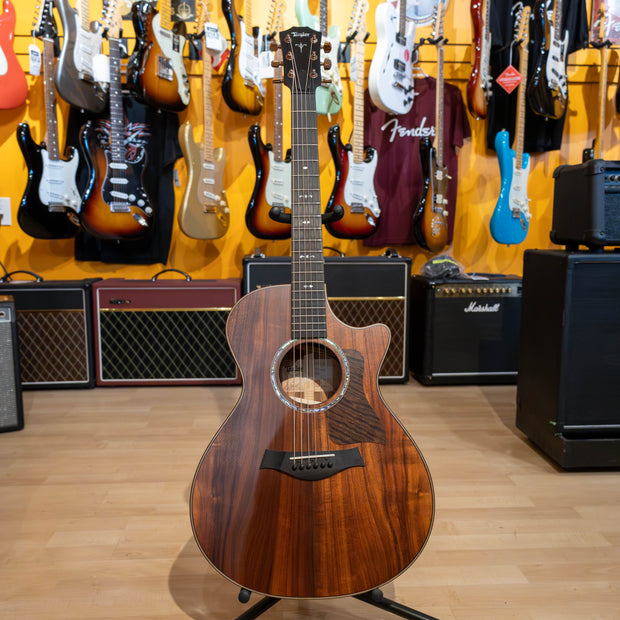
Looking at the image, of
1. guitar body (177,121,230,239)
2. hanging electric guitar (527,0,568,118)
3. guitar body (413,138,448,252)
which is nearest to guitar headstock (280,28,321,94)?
guitar body (177,121,230,239)

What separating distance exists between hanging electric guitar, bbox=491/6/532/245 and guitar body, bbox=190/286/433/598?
6.84ft

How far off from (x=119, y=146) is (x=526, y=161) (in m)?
2.13

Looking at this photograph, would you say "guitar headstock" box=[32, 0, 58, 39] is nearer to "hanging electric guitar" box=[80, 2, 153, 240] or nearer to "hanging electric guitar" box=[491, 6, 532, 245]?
"hanging electric guitar" box=[80, 2, 153, 240]

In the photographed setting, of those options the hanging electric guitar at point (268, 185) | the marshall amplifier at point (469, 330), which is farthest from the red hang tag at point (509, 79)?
the hanging electric guitar at point (268, 185)

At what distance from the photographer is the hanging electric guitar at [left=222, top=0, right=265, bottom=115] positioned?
2658 mm

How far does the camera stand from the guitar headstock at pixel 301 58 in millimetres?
1159

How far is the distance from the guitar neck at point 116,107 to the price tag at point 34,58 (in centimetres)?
39

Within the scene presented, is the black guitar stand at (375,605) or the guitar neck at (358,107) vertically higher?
the guitar neck at (358,107)

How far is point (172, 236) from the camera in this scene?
10.0 ft

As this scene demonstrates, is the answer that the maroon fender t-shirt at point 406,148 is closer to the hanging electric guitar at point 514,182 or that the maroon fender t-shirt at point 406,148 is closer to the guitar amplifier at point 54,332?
the hanging electric guitar at point 514,182

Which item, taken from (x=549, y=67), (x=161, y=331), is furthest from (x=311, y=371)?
(x=549, y=67)

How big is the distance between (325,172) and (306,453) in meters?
2.29

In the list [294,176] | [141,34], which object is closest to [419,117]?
[141,34]

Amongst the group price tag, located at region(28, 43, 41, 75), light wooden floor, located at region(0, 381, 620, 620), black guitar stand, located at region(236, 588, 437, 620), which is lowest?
light wooden floor, located at region(0, 381, 620, 620)
